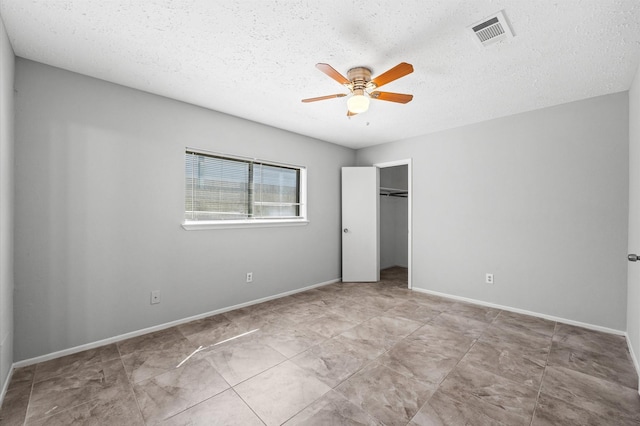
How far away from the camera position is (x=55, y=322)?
86.8 inches

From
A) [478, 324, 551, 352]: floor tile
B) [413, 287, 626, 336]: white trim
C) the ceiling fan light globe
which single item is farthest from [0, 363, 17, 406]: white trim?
[413, 287, 626, 336]: white trim

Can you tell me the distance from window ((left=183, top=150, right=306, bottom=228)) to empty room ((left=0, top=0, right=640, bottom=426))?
1.4 inches

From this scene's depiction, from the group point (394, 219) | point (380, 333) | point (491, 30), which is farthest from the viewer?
point (394, 219)

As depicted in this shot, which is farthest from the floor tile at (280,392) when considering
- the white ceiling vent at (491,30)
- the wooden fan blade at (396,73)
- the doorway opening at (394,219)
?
the doorway opening at (394,219)

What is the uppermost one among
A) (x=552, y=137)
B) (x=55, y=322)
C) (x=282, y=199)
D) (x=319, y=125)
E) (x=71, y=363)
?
(x=319, y=125)

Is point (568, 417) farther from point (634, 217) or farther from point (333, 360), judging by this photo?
point (634, 217)

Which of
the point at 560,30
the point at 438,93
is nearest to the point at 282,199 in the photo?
the point at 438,93

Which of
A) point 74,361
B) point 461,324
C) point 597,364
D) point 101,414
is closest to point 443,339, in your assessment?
point 461,324

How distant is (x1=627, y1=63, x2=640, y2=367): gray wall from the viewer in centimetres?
211

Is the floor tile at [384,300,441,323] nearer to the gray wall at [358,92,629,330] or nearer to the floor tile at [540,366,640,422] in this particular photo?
the gray wall at [358,92,629,330]

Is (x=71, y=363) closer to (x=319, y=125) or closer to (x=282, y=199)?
(x=282, y=199)

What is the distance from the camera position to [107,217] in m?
2.44

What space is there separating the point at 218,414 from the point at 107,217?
1.99m

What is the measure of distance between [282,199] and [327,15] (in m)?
2.66
